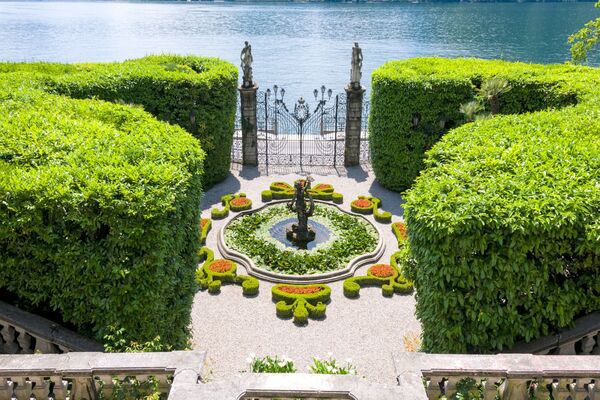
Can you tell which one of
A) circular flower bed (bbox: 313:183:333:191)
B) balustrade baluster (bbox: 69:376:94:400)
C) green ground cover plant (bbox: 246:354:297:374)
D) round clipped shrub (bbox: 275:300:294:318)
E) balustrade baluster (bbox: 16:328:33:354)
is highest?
balustrade baluster (bbox: 69:376:94:400)

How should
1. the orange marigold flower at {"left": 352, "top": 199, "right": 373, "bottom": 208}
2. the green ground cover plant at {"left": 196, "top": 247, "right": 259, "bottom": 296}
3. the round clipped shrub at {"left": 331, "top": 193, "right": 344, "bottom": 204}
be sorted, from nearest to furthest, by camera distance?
the green ground cover plant at {"left": 196, "top": 247, "right": 259, "bottom": 296}, the orange marigold flower at {"left": 352, "top": 199, "right": 373, "bottom": 208}, the round clipped shrub at {"left": 331, "top": 193, "right": 344, "bottom": 204}

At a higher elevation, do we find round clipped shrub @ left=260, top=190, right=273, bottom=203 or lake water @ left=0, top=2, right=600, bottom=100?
lake water @ left=0, top=2, right=600, bottom=100

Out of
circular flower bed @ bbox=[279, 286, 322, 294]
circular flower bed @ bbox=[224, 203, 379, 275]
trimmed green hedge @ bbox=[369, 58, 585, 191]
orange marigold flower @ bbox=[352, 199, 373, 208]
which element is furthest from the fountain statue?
trimmed green hedge @ bbox=[369, 58, 585, 191]

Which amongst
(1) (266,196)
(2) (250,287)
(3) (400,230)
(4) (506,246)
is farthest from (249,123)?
(4) (506,246)

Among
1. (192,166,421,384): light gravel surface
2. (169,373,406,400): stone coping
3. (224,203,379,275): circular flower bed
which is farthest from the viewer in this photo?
(224,203,379,275): circular flower bed

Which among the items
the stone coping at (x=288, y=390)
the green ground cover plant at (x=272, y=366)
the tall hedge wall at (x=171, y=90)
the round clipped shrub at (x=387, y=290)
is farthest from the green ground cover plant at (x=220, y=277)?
the stone coping at (x=288, y=390)

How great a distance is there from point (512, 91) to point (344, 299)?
36.0 feet

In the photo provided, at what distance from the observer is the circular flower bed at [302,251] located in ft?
50.7

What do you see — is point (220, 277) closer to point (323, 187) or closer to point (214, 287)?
point (214, 287)

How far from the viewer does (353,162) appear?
24688 millimetres

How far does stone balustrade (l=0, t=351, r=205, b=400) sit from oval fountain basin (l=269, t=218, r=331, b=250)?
10181 mm

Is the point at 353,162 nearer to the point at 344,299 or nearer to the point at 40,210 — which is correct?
the point at 344,299

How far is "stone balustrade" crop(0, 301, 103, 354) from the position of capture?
789 centimetres

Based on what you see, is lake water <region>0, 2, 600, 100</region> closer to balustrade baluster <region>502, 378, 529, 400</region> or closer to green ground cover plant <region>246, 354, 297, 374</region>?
green ground cover plant <region>246, 354, 297, 374</region>
